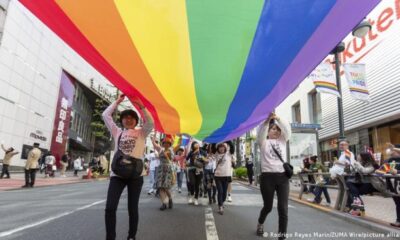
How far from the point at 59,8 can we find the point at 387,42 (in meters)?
15.0

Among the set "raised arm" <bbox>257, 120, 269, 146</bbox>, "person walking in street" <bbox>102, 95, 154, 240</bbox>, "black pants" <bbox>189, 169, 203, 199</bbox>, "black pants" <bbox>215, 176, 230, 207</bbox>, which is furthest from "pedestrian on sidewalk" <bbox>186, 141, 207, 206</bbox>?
"person walking in street" <bbox>102, 95, 154, 240</bbox>

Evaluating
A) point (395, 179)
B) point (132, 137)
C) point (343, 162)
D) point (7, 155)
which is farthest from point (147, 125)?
point (7, 155)

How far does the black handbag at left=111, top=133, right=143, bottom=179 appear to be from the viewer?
3660 millimetres

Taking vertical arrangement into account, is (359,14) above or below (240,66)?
above

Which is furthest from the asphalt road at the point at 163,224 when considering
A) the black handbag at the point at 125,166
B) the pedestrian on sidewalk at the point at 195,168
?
the black handbag at the point at 125,166

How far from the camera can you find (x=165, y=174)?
23.7 ft

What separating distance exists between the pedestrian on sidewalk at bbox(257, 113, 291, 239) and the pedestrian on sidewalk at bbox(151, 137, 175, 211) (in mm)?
2948

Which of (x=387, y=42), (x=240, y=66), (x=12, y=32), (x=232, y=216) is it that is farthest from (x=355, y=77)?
(x=12, y=32)

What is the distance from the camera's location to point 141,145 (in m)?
3.97

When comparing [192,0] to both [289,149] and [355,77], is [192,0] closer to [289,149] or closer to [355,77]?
[355,77]

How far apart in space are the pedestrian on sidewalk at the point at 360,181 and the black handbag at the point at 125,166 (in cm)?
475

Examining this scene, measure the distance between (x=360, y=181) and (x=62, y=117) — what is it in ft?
108

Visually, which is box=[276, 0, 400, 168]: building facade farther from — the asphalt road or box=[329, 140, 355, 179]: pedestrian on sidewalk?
the asphalt road

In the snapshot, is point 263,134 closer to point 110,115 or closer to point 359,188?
point 110,115
